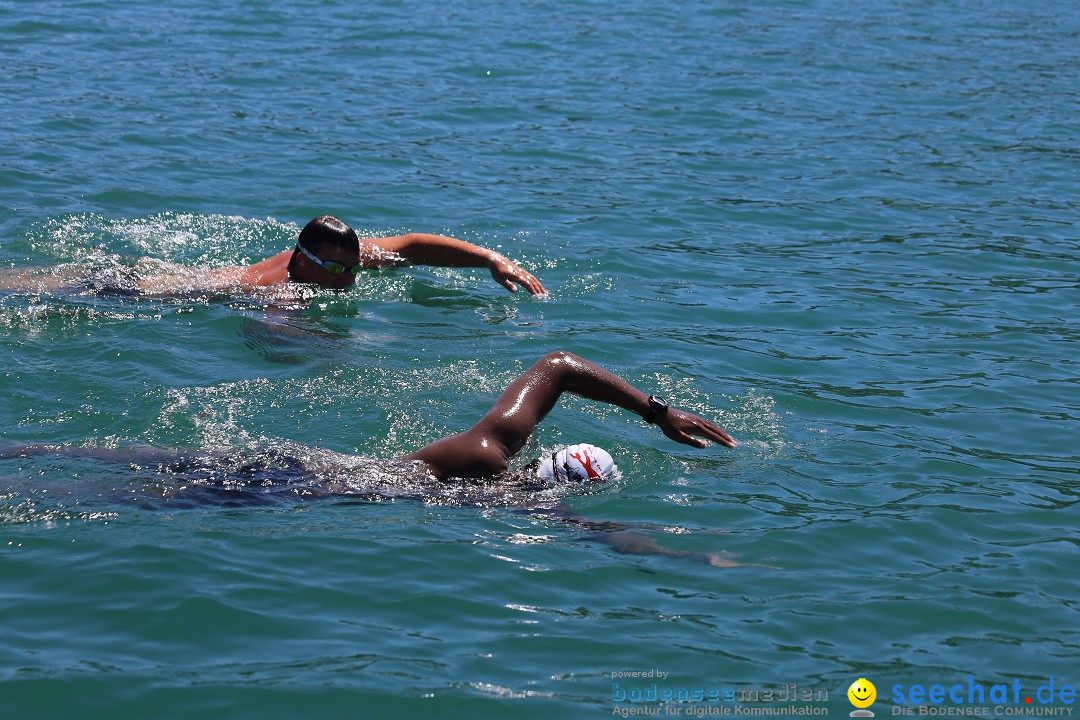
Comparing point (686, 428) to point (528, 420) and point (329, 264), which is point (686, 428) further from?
point (329, 264)

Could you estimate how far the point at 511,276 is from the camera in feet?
34.0

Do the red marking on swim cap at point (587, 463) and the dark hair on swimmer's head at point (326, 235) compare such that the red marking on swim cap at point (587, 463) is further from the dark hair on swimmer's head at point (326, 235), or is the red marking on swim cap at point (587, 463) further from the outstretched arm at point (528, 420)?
the dark hair on swimmer's head at point (326, 235)

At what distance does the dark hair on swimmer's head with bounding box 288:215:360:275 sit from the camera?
394 inches

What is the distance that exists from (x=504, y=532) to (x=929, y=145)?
10.8 meters

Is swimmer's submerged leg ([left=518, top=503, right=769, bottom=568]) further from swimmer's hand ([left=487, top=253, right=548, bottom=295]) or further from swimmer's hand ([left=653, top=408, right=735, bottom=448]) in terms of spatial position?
swimmer's hand ([left=487, top=253, right=548, bottom=295])

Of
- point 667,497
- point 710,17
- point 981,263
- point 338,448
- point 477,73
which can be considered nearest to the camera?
point 667,497

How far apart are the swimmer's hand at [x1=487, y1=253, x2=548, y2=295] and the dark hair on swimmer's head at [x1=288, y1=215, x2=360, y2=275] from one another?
118 cm

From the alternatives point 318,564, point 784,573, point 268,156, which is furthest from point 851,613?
point 268,156

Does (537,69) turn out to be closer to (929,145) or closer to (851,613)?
(929,145)

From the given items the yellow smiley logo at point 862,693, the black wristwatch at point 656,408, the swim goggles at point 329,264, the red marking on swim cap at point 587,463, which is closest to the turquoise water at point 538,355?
the yellow smiley logo at point 862,693

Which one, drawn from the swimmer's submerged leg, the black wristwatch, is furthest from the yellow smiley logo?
the black wristwatch

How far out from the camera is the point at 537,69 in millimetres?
18016

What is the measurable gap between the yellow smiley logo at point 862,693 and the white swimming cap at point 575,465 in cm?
213

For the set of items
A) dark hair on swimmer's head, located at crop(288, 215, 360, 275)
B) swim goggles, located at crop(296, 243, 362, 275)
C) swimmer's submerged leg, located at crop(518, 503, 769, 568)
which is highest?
dark hair on swimmer's head, located at crop(288, 215, 360, 275)
